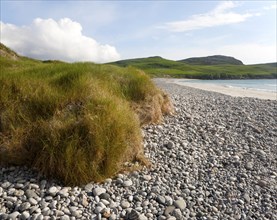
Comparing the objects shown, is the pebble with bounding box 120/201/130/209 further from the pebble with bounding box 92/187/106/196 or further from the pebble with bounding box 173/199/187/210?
the pebble with bounding box 173/199/187/210

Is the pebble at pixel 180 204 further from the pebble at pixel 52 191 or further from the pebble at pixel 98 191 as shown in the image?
the pebble at pixel 52 191

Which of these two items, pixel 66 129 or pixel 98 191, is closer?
pixel 98 191

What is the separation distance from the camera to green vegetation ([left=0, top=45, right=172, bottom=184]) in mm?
4820

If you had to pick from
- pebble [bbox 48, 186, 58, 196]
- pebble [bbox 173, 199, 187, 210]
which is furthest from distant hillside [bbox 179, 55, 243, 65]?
pebble [bbox 48, 186, 58, 196]

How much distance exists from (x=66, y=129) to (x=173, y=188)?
2.13 metres

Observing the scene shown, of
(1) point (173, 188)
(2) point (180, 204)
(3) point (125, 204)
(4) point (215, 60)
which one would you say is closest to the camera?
(3) point (125, 204)

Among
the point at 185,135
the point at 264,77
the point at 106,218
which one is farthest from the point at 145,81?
the point at 264,77

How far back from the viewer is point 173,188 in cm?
500

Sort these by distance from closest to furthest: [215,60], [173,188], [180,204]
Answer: [180,204]
[173,188]
[215,60]

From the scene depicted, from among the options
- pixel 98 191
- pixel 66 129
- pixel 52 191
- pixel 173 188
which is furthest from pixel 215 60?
pixel 52 191

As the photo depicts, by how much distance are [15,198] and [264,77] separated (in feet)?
329

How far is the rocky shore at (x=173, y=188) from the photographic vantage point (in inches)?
166

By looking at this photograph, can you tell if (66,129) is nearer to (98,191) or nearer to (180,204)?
(98,191)

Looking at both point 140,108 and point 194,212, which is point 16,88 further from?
point 194,212
